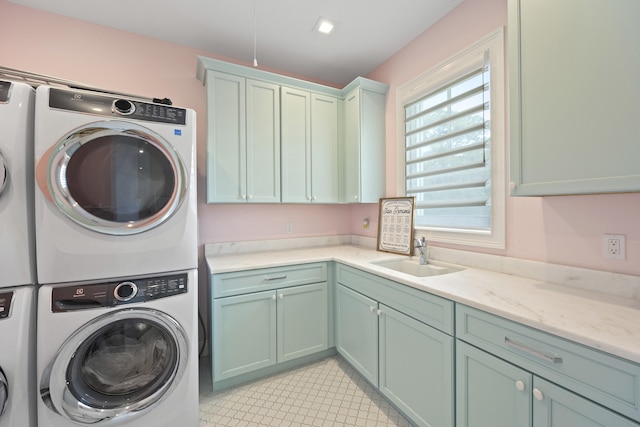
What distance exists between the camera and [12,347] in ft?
3.67

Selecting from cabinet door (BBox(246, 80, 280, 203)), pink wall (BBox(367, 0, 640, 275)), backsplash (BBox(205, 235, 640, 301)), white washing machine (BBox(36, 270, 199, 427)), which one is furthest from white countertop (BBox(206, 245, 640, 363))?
cabinet door (BBox(246, 80, 280, 203))

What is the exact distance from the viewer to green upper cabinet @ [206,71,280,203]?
2102 mm

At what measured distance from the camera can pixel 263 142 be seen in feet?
7.55

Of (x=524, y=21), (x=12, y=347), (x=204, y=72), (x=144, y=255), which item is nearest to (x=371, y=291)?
(x=144, y=255)

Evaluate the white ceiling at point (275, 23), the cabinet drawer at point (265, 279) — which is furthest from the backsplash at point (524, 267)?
the white ceiling at point (275, 23)

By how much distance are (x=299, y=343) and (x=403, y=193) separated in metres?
1.56

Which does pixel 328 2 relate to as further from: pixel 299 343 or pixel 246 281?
pixel 299 343

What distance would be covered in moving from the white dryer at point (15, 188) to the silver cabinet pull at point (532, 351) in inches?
81.2

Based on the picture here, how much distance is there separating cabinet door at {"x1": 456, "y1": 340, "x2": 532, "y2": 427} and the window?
793 mm

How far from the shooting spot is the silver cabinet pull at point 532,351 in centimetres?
90

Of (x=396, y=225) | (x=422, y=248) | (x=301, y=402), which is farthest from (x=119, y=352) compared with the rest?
(x=396, y=225)

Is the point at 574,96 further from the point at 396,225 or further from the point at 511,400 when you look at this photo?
the point at 396,225

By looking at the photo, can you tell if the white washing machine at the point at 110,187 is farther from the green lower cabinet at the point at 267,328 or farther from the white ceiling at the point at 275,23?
the white ceiling at the point at 275,23

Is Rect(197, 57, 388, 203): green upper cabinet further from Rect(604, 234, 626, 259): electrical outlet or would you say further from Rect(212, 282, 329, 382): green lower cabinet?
Rect(604, 234, 626, 259): electrical outlet
